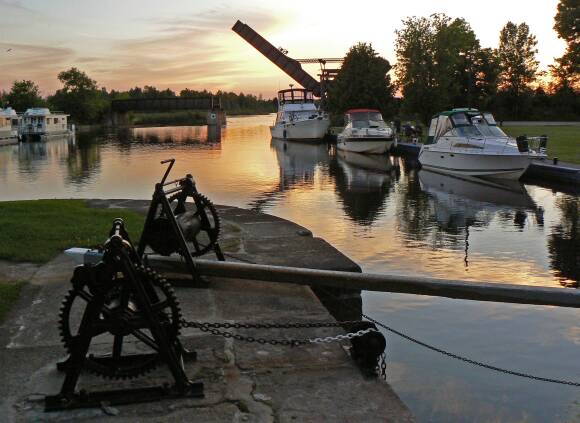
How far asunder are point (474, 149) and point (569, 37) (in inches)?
1827

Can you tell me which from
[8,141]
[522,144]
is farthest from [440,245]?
[8,141]

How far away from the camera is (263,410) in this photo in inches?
165

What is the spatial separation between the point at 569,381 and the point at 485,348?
104 centimetres

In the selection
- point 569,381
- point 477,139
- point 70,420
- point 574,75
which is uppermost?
point 574,75

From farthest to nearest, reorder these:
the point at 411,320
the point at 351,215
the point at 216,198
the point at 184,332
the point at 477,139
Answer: the point at 477,139
the point at 216,198
the point at 351,215
the point at 411,320
the point at 184,332

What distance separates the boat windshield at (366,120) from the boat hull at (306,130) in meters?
13.0

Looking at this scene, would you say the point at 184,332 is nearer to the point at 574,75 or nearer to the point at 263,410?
the point at 263,410

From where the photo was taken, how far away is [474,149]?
2497 cm

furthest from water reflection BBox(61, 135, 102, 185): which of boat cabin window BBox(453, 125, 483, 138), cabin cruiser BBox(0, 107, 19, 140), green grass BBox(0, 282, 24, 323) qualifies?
green grass BBox(0, 282, 24, 323)

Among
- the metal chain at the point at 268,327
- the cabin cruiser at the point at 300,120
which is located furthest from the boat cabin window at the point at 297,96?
the metal chain at the point at 268,327

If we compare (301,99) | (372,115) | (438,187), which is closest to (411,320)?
(438,187)

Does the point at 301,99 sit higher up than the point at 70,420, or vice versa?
the point at 301,99

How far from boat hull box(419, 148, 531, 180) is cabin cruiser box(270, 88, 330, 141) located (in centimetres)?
2684

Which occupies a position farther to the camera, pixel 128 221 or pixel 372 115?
pixel 372 115
